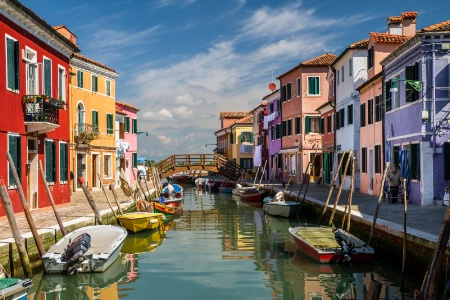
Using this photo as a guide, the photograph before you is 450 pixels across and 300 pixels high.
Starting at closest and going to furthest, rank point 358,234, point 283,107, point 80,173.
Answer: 1. point 358,234
2. point 80,173
3. point 283,107

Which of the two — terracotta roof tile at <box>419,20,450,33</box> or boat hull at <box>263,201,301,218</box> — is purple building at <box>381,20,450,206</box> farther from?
boat hull at <box>263,201,301,218</box>

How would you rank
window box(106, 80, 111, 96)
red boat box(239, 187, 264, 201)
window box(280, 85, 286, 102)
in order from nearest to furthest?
red boat box(239, 187, 264, 201)
window box(106, 80, 111, 96)
window box(280, 85, 286, 102)

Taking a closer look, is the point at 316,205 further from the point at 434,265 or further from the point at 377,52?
the point at 434,265

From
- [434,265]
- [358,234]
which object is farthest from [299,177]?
[434,265]

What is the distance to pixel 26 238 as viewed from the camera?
42.9 ft

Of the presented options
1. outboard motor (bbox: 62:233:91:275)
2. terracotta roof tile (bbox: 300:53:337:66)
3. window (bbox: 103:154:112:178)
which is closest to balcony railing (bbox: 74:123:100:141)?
window (bbox: 103:154:112:178)

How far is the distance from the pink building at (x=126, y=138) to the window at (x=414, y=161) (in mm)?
22384

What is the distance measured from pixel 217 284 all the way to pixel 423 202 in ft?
32.2

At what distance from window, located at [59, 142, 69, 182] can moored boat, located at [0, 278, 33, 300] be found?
47.8ft

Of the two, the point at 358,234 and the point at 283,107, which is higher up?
the point at 283,107

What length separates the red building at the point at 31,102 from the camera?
17547 millimetres

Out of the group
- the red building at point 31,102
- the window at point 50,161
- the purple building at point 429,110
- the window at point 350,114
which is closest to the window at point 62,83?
the red building at point 31,102

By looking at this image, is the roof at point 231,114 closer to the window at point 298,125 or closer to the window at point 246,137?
the window at point 246,137

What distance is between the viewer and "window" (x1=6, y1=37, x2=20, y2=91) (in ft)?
57.9
